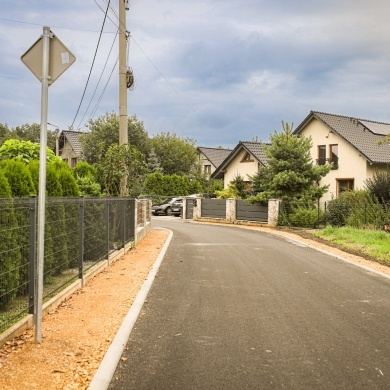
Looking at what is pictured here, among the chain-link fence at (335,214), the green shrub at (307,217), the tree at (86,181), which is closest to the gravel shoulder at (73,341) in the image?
the tree at (86,181)

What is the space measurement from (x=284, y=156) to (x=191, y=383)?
88.6 ft

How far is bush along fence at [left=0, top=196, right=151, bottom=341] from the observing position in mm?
6211

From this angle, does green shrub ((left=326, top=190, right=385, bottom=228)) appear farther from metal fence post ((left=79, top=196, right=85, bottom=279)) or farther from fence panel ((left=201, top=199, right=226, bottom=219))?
metal fence post ((left=79, top=196, right=85, bottom=279))

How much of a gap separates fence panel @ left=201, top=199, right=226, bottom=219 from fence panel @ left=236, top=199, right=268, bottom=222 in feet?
5.66

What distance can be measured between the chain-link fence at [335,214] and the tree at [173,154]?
32146mm

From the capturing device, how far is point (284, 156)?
30953mm

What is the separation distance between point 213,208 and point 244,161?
7628 mm

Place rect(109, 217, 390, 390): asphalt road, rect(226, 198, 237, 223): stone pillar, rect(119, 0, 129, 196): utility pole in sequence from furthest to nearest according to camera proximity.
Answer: rect(226, 198, 237, 223): stone pillar < rect(119, 0, 129, 196): utility pole < rect(109, 217, 390, 390): asphalt road

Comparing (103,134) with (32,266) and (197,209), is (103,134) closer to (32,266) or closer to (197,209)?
(197,209)

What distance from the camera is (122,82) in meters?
19.3

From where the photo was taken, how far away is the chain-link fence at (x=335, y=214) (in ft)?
80.0

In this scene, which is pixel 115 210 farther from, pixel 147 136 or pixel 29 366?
pixel 147 136

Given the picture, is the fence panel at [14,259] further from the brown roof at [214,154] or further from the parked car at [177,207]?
the brown roof at [214,154]

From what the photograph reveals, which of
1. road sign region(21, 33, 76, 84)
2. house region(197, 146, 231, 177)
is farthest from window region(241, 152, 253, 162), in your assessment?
road sign region(21, 33, 76, 84)
